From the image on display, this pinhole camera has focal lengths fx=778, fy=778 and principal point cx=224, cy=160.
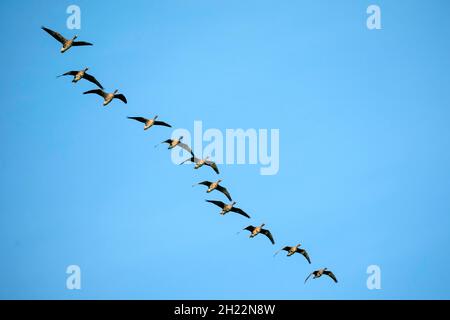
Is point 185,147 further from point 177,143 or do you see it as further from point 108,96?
point 108,96

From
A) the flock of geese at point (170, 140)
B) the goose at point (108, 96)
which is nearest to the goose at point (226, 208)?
the flock of geese at point (170, 140)

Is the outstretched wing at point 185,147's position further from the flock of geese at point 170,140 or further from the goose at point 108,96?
the goose at point 108,96

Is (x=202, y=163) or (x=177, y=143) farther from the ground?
(x=177, y=143)

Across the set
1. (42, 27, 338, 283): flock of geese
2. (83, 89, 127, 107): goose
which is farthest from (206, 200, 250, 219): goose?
(83, 89, 127, 107): goose

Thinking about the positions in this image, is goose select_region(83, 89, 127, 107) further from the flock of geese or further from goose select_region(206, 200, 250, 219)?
goose select_region(206, 200, 250, 219)

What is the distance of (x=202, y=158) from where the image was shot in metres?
53.4

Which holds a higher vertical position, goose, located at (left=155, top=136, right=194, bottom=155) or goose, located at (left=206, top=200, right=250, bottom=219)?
goose, located at (left=155, top=136, right=194, bottom=155)

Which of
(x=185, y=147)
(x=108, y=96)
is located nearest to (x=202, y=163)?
(x=185, y=147)
